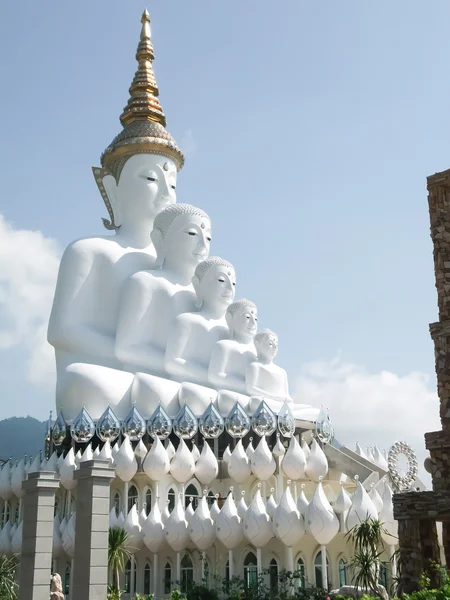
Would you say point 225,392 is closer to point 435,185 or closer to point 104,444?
point 104,444

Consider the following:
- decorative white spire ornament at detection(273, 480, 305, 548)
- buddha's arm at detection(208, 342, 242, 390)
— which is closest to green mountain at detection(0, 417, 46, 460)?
buddha's arm at detection(208, 342, 242, 390)

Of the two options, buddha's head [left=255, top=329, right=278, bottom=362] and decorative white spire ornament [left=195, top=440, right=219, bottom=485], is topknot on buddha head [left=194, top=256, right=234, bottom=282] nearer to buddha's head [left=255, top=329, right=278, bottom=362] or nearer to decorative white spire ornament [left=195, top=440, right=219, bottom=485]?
buddha's head [left=255, top=329, right=278, bottom=362]

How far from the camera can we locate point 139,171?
38.4 metres

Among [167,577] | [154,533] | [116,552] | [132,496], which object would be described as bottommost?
[167,577]

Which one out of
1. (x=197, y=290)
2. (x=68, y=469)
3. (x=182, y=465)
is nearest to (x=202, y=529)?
(x=182, y=465)

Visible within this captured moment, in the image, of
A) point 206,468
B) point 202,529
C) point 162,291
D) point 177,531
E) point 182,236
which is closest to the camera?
point 202,529

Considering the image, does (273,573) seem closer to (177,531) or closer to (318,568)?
(318,568)

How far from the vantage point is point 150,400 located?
30.8 m

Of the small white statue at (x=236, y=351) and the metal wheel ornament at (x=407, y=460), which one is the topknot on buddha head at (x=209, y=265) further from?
the metal wheel ornament at (x=407, y=460)

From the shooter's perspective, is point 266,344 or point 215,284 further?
point 215,284

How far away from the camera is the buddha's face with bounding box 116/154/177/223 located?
125 feet

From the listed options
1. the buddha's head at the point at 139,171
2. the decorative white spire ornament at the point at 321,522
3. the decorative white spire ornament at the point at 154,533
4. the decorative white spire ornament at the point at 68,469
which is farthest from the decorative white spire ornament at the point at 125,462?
the buddha's head at the point at 139,171

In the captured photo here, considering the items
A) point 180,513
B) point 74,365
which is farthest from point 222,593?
point 74,365

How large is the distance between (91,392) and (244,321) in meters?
7.22
